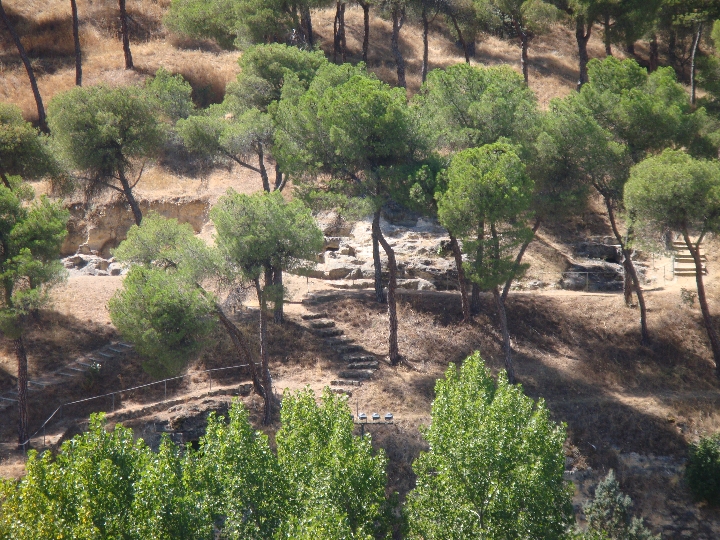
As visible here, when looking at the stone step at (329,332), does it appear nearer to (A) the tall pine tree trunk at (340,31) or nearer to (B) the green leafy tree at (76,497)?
(B) the green leafy tree at (76,497)

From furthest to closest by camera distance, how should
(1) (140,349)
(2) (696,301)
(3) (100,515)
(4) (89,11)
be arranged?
(4) (89,11)
(2) (696,301)
(1) (140,349)
(3) (100,515)

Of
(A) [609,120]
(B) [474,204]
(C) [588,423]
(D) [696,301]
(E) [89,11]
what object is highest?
(E) [89,11]

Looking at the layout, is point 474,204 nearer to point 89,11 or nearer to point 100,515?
point 100,515

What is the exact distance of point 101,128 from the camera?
31.8 m

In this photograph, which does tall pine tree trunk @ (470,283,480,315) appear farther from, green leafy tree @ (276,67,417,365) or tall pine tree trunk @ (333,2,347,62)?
tall pine tree trunk @ (333,2,347,62)

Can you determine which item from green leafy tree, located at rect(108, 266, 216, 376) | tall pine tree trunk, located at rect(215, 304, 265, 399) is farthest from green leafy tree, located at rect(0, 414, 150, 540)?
tall pine tree trunk, located at rect(215, 304, 265, 399)

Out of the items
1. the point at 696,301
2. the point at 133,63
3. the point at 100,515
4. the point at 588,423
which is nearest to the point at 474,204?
the point at 588,423

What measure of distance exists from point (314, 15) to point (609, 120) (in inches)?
1190

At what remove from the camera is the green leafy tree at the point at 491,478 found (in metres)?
17.1

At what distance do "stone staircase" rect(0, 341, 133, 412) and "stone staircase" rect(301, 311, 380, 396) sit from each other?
7.16 metres

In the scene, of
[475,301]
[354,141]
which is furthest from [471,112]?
[475,301]

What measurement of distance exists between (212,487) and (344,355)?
41.2 ft

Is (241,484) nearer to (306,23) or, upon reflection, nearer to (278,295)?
(278,295)

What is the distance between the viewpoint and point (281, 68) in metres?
35.1
